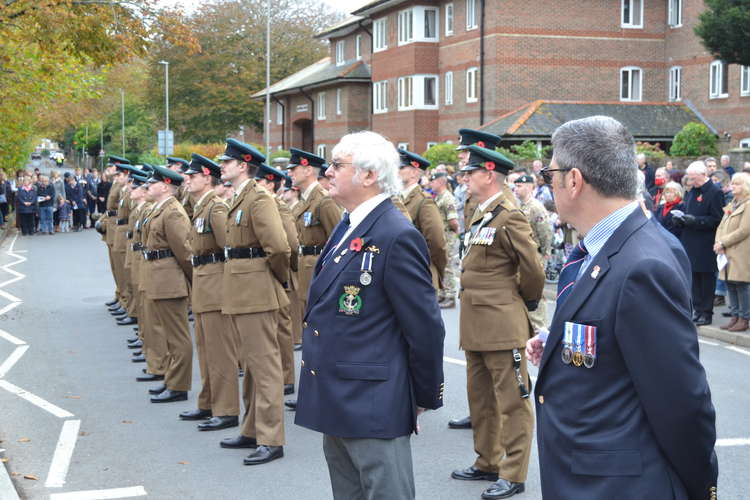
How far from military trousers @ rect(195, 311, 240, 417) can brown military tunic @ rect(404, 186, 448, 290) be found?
9.47ft

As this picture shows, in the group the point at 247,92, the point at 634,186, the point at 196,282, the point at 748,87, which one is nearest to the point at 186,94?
the point at 247,92

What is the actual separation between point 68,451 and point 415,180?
5.07m

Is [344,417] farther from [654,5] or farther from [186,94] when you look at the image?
[186,94]

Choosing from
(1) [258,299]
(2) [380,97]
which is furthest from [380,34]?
(1) [258,299]

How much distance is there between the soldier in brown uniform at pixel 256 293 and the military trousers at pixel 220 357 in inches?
11.5

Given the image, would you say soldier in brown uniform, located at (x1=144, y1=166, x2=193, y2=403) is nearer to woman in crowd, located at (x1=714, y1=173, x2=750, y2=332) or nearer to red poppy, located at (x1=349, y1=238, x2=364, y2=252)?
red poppy, located at (x1=349, y1=238, x2=364, y2=252)

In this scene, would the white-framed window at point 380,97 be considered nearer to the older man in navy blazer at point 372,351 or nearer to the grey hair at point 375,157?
the grey hair at point 375,157

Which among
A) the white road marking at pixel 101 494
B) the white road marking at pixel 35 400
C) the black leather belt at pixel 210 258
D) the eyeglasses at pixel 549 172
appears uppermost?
the eyeglasses at pixel 549 172

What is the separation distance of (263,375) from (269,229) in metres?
1.11

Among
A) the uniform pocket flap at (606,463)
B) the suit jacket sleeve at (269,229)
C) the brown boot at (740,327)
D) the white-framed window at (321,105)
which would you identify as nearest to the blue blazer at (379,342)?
the uniform pocket flap at (606,463)

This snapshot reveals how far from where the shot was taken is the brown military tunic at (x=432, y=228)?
33.0 ft

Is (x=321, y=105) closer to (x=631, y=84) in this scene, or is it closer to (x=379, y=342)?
(x=631, y=84)

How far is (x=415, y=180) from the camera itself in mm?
10867

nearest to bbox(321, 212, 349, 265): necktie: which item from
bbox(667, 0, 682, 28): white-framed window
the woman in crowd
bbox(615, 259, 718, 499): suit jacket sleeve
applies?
bbox(615, 259, 718, 499): suit jacket sleeve
